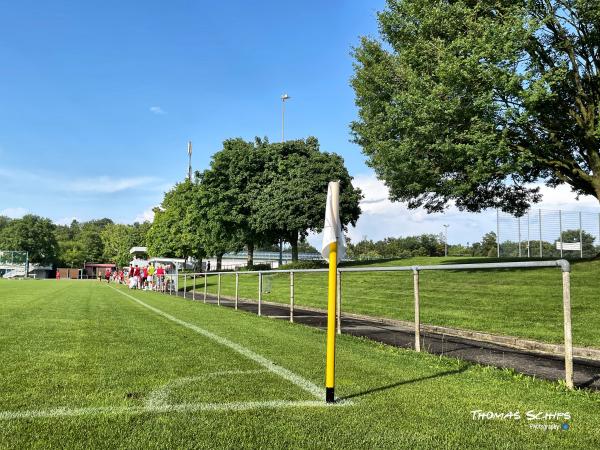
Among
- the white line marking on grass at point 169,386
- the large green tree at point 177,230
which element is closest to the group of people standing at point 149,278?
the large green tree at point 177,230

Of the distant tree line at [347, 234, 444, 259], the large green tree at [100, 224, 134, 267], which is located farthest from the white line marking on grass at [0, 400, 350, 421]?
the large green tree at [100, 224, 134, 267]

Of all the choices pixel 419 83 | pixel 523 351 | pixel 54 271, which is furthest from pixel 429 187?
pixel 54 271

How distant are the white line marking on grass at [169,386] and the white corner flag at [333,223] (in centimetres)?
174

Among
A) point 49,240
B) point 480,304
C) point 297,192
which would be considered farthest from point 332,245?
point 49,240

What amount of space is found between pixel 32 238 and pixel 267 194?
8674 cm

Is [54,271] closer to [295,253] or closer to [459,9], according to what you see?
[295,253]

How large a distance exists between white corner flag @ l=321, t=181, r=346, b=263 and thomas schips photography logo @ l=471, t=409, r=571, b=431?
1.84m

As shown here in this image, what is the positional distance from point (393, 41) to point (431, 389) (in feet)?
70.3

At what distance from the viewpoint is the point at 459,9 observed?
19406 millimetres

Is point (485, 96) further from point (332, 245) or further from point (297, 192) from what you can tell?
point (297, 192)

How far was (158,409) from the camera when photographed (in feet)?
12.5

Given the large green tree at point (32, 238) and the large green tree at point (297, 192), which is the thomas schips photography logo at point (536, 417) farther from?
the large green tree at point (32, 238)

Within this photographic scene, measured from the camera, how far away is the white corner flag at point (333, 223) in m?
4.45

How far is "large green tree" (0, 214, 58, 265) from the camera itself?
Result: 107 m
